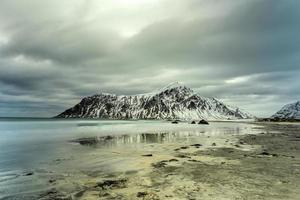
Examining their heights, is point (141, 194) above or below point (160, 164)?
below

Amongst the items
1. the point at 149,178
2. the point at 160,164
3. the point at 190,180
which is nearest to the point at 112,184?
the point at 149,178

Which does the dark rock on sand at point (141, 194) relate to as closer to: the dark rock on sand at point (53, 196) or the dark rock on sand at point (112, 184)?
the dark rock on sand at point (112, 184)

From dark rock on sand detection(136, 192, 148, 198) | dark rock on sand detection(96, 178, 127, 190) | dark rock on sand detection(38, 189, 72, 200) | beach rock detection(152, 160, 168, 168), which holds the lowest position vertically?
dark rock on sand detection(38, 189, 72, 200)

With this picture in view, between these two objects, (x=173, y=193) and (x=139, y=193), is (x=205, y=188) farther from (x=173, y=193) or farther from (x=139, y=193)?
(x=139, y=193)

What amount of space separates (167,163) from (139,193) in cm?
948

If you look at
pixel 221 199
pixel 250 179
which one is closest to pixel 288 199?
pixel 221 199

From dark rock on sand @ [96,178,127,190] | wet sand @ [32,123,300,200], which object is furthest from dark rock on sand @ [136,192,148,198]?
dark rock on sand @ [96,178,127,190]

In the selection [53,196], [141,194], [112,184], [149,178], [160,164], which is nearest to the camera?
[53,196]

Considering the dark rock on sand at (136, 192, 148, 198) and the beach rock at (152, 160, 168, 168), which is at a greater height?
the beach rock at (152, 160, 168, 168)

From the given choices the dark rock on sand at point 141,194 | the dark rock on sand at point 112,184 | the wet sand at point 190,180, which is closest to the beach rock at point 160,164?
the wet sand at point 190,180

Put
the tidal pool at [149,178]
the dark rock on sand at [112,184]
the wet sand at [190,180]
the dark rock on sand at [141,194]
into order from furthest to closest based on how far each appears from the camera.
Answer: the dark rock on sand at [112,184] → the tidal pool at [149,178] → the wet sand at [190,180] → the dark rock on sand at [141,194]

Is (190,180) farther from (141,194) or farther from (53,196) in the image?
(53,196)

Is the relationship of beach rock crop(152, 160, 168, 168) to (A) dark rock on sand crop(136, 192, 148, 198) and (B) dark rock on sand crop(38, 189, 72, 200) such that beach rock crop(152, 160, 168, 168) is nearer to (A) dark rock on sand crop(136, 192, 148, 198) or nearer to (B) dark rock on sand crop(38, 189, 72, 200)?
(A) dark rock on sand crop(136, 192, 148, 198)

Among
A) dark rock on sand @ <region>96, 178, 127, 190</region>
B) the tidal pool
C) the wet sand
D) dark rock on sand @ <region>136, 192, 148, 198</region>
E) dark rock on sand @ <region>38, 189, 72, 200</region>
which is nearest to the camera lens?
dark rock on sand @ <region>38, 189, 72, 200</region>
